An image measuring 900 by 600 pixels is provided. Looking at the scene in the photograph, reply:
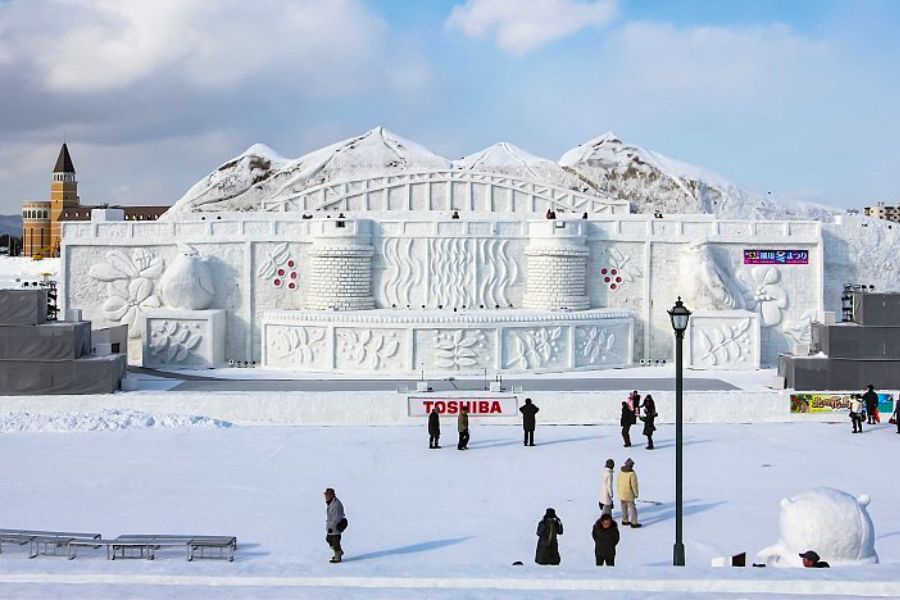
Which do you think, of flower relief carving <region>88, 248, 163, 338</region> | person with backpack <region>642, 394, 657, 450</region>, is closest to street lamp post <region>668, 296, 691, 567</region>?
person with backpack <region>642, 394, 657, 450</region>

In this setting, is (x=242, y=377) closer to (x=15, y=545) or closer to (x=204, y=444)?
(x=204, y=444)

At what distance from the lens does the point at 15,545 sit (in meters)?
12.1

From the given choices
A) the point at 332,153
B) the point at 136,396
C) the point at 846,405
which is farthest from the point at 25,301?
the point at 846,405

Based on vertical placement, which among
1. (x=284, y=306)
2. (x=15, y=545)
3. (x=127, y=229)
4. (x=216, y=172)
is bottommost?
(x=15, y=545)

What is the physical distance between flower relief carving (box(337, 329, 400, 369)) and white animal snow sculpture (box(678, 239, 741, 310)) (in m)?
9.84

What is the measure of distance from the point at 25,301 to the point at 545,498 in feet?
48.5

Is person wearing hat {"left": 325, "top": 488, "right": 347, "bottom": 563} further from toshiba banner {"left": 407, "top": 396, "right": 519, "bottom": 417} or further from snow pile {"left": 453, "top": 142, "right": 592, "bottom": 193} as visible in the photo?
snow pile {"left": 453, "top": 142, "right": 592, "bottom": 193}

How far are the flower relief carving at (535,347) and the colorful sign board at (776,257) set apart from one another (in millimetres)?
7673

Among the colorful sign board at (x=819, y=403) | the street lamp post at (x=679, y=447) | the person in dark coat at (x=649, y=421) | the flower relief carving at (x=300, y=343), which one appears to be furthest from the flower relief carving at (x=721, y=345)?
the street lamp post at (x=679, y=447)

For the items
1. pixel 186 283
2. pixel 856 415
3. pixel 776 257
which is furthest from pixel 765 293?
pixel 186 283

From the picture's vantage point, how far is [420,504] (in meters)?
15.0

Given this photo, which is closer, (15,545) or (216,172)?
(15,545)

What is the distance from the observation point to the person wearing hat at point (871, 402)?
2189cm

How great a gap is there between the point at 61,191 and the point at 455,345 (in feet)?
269
